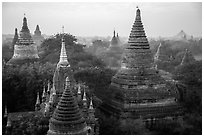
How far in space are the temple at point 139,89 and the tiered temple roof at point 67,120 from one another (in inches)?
214

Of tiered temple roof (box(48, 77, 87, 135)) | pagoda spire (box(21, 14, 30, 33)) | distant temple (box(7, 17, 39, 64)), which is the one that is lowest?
tiered temple roof (box(48, 77, 87, 135))

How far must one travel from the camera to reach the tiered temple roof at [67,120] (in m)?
12.6

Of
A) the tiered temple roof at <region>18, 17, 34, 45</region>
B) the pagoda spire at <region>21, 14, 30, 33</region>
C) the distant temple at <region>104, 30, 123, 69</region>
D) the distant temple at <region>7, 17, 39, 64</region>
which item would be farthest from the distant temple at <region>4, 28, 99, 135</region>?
the distant temple at <region>104, 30, 123, 69</region>

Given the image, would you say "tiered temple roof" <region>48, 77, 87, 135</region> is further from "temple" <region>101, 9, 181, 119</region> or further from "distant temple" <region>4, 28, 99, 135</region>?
"temple" <region>101, 9, 181, 119</region>

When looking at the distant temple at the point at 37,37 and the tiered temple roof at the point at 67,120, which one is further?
the distant temple at the point at 37,37

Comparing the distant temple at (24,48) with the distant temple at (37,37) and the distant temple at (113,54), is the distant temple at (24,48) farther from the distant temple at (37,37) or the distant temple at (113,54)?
the distant temple at (113,54)

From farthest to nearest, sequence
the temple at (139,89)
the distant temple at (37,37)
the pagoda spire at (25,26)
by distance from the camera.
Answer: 1. the distant temple at (37,37)
2. the pagoda spire at (25,26)
3. the temple at (139,89)

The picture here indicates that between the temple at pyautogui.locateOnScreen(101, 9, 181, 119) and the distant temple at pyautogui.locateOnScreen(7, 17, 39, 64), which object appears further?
the distant temple at pyautogui.locateOnScreen(7, 17, 39, 64)

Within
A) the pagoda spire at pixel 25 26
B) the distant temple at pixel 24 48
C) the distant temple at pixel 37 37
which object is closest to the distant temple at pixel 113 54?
the distant temple at pixel 37 37

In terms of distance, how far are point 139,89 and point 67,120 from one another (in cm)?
670

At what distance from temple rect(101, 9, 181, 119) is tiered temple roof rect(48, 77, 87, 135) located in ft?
17.9

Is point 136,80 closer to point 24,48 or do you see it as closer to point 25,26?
point 24,48

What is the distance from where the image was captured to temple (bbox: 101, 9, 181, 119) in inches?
717

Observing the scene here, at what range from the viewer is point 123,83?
19.1 meters
